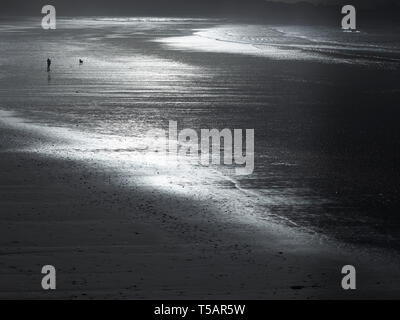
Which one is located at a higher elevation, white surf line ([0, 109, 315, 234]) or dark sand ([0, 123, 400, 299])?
white surf line ([0, 109, 315, 234])

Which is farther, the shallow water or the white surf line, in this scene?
the white surf line

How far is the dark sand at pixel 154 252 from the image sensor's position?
477 inches

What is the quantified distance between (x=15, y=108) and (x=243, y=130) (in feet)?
29.9

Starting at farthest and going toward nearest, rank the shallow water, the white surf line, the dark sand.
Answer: the white surf line → the shallow water → the dark sand

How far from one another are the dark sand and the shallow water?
135cm

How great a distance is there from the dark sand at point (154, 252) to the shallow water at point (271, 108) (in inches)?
53.0

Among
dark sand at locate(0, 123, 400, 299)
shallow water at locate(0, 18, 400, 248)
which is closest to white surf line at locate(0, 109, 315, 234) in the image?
shallow water at locate(0, 18, 400, 248)

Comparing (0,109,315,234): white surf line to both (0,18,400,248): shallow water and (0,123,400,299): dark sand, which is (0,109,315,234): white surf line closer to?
(0,18,400,248): shallow water

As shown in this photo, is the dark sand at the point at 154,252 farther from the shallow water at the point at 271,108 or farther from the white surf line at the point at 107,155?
the shallow water at the point at 271,108

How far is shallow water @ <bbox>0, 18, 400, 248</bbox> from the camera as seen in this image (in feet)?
58.6

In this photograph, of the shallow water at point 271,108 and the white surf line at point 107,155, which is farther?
the white surf line at point 107,155

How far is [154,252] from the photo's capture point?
13.8 m

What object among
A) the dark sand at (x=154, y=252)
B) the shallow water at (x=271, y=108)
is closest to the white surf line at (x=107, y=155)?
the shallow water at (x=271, y=108)
